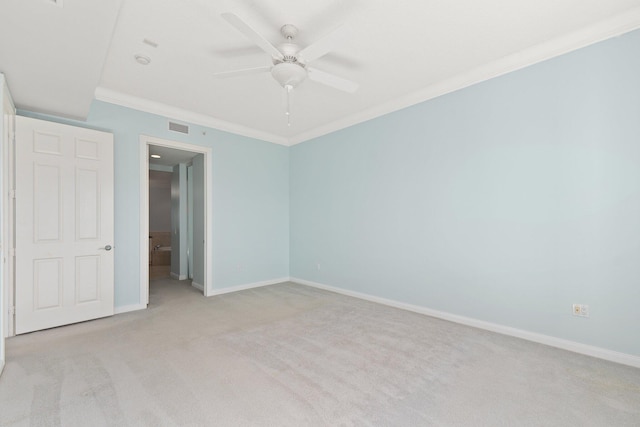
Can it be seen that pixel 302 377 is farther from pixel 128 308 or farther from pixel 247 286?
pixel 247 286

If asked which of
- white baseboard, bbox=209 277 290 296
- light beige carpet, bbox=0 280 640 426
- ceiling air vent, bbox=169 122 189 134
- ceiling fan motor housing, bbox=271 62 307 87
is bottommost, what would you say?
white baseboard, bbox=209 277 290 296

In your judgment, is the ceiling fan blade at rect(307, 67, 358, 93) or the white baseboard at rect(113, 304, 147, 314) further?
the white baseboard at rect(113, 304, 147, 314)

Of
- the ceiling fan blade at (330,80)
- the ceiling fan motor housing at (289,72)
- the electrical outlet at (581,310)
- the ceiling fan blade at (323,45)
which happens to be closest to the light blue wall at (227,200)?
the ceiling fan motor housing at (289,72)

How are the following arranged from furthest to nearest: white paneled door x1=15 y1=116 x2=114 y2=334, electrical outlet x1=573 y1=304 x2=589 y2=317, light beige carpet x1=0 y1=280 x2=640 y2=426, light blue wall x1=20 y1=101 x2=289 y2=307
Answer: light blue wall x1=20 y1=101 x2=289 y2=307
white paneled door x1=15 y1=116 x2=114 y2=334
electrical outlet x1=573 y1=304 x2=589 y2=317
light beige carpet x1=0 y1=280 x2=640 y2=426

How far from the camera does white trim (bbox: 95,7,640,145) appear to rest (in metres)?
2.45

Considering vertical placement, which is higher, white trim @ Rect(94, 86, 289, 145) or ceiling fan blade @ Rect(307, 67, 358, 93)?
white trim @ Rect(94, 86, 289, 145)

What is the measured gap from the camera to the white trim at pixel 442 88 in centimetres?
245

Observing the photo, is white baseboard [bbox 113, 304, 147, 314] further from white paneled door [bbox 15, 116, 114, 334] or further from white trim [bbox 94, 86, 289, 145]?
white trim [bbox 94, 86, 289, 145]

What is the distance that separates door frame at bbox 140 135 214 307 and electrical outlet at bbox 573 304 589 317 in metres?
4.56

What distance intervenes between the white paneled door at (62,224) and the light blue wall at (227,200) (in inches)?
8.9

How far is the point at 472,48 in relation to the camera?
2.80 metres

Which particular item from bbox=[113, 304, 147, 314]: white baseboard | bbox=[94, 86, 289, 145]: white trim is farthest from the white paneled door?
bbox=[94, 86, 289, 145]: white trim

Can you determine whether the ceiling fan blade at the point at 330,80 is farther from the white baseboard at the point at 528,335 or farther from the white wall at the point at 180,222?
the white wall at the point at 180,222

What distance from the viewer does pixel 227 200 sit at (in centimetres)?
485
